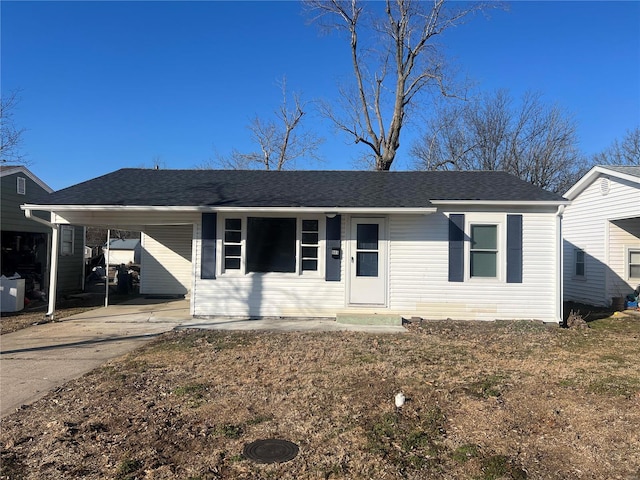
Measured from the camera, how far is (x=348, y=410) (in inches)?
170

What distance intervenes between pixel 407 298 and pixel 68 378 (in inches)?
265

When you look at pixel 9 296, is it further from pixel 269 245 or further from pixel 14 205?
pixel 269 245

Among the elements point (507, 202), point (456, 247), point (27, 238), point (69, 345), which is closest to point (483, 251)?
point (456, 247)

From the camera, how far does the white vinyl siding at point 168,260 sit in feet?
45.5

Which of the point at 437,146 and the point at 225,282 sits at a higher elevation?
the point at 437,146

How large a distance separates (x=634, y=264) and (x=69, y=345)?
15.1 m

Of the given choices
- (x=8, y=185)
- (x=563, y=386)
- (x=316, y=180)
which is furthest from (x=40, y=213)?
(x=563, y=386)

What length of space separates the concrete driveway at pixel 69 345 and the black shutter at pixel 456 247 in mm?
6122

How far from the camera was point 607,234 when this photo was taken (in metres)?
13.2

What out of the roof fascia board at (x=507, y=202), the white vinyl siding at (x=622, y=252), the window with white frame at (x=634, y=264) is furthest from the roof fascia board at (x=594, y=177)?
the roof fascia board at (x=507, y=202)

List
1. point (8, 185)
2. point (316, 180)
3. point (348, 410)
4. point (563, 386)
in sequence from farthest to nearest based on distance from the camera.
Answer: point (8, 185), point (316, 180), point (563, 386), point (348, 410)

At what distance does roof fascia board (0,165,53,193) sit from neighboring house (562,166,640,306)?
18187 mm

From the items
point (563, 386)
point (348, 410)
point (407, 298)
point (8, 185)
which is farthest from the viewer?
point (8, 185)

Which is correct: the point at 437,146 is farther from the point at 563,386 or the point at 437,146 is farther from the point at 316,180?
the point at 563,386
